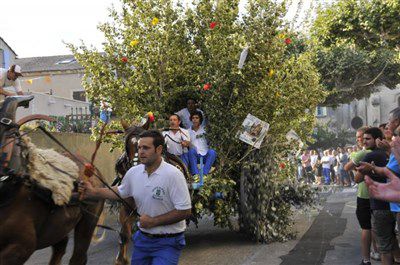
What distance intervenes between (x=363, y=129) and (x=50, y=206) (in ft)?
14.7

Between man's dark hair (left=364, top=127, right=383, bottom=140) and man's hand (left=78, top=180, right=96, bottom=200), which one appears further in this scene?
man's dark hair (left=364, top=127, right=383, bottom=140)

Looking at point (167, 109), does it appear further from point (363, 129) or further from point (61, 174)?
point (61, 174)

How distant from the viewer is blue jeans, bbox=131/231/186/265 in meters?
4.83

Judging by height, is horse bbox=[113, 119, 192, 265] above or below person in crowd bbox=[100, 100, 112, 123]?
below

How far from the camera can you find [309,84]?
34.0 feet

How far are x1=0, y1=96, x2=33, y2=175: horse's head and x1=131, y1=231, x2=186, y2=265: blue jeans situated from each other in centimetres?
133

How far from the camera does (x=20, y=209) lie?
17.5 ft

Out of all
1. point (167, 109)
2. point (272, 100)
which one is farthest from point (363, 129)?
point (167, 109)

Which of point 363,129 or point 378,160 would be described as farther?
point 363,129

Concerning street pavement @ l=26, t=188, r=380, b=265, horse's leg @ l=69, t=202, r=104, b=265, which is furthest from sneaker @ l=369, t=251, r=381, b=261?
horse's leg @ l=69, t=202, r=104, b=265

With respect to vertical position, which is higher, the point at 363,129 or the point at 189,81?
the point at 189,81

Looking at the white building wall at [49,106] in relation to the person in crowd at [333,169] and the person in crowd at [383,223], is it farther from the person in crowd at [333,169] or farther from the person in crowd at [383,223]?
the person in crowd at [383,223]

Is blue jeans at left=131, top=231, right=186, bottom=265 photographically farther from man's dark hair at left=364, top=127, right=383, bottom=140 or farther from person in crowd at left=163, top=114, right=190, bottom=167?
person in crowd at left=163, top=114, right=190, bottom=167

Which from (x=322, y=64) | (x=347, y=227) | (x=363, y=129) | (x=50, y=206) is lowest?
(x=347, y=227)
